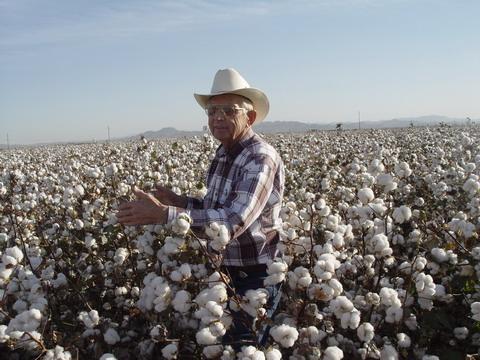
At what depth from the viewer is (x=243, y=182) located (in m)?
2.67

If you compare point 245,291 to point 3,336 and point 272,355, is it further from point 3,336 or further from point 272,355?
point 3,336

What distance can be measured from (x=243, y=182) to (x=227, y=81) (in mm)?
799

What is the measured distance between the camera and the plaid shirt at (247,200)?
2.48m

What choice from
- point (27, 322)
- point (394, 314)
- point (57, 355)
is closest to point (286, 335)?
point (394, 314)

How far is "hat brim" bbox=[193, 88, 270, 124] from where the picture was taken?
3.08 metres

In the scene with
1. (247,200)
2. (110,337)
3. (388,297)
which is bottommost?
(110,337)

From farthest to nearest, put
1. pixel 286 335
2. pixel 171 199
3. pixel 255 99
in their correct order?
pixel 171 199 → pixel 255 99 → pixel 286 335

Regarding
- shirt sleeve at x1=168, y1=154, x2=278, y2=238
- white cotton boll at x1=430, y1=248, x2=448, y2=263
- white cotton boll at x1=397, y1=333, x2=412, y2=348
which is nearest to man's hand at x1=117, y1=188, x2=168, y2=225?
shirt sleeve at x1=168, y1=154, x2=278, y2=238

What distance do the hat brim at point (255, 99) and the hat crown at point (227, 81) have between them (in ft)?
0.11

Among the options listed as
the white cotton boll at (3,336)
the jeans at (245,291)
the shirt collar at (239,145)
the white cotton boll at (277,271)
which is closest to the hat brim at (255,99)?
the shirt collar at (239,145)

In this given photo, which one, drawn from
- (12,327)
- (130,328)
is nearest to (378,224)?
(130,328)

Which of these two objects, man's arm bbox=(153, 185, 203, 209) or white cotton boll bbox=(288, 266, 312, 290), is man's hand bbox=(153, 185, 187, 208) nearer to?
man's arm bbox=(153, 185, 203, 209)

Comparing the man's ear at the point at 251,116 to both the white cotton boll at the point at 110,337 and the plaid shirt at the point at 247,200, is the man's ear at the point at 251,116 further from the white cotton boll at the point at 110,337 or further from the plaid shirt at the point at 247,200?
the white cotton boll at the point at 110,337

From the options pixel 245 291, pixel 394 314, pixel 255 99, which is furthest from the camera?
pixel 255 99
